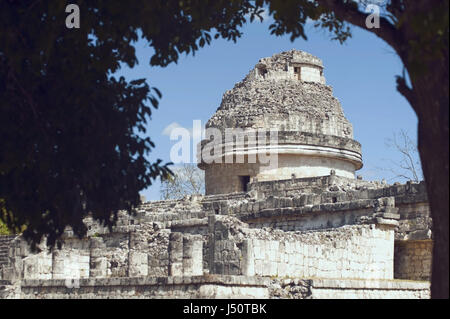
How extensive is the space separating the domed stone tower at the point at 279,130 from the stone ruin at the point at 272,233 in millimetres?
44

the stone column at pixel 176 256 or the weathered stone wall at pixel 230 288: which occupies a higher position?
the stone column at pixel 176 256

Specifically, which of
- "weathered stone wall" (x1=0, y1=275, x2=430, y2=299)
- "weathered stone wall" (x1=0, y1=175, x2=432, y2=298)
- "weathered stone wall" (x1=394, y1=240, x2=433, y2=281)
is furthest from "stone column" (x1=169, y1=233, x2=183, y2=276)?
"weathered stone wall" (x1=394, y1=240, x2=433, y2=281)

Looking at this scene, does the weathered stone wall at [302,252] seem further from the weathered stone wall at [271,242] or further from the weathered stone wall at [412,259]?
the weathered stone wall at [412,259]

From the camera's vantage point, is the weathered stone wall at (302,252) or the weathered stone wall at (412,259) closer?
the weathered stone wall at (302,252)

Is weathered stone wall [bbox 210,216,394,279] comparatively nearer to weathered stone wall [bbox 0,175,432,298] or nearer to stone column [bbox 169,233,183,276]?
weathered stone wall [bbox 0,175,432,298]

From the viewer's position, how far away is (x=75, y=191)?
1043 centimetres

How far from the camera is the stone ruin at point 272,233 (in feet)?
48.4

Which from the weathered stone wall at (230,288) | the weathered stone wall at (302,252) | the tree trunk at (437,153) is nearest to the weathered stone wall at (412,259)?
the weathered stone wall at (302,252)

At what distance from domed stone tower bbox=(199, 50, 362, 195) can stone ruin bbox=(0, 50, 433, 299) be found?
4cm

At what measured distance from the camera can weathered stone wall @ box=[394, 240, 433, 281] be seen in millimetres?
18328

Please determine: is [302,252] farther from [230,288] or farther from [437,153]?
[437,153]

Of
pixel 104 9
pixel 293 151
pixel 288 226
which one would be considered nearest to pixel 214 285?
pixel 104 9

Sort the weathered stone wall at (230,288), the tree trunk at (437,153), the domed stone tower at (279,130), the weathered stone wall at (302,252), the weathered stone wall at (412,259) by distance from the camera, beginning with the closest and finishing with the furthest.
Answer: the tree trunk at (437,153), the weathered stone wall at (230,288), the weathered stone wall at (302,252), the weathered stone wall at (412,259), the domed stone tower at (279,130)

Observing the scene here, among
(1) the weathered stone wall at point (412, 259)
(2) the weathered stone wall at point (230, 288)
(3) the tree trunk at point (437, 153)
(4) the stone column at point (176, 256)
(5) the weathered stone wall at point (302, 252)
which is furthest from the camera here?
(1) the weathered stone wall at point (412, 259)
